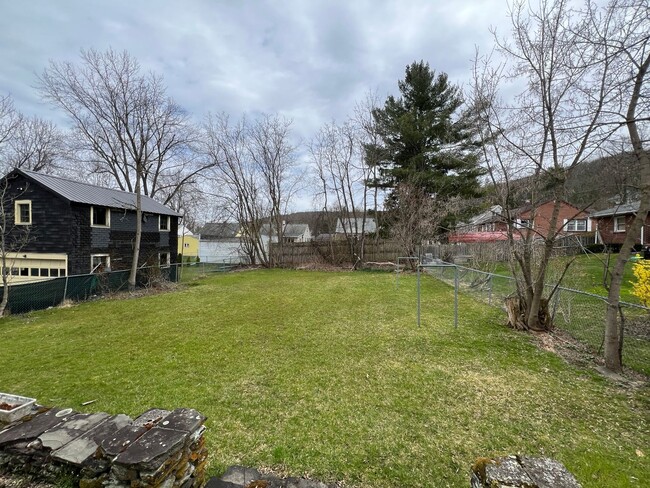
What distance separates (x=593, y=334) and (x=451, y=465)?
17.0ft

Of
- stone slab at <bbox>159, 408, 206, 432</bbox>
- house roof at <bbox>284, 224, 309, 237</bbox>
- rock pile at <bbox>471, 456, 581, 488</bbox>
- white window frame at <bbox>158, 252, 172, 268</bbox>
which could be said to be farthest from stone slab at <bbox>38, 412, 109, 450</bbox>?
house roof at <bbox>284, 224, 309, 237</bbox>

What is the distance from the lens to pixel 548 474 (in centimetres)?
157

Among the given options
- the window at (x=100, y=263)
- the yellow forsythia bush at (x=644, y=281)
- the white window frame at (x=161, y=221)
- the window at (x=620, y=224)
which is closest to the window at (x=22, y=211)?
the window at (x=100, y=263)

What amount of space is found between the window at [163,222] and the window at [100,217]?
321 cm

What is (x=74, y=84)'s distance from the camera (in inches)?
494

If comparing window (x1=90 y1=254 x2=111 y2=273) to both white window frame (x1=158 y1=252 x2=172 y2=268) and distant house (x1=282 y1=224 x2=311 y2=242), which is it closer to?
white window frame (x1=158 y1=252 x2=172 y2=268)

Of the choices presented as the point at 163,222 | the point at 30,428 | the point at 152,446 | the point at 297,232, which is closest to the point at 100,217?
the point at 163,222

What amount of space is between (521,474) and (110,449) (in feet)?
8.01

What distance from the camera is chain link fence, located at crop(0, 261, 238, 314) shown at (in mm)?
8992

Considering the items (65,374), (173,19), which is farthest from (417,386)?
(173,19)

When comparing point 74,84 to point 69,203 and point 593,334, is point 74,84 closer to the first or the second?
point 69,203

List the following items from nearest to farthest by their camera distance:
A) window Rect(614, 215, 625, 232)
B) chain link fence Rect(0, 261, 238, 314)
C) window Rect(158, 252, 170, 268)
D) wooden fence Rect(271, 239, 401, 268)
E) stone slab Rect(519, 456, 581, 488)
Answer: stone slab Rect(519, 456, 581, 488) < chain link fence Rect(0, 261, 238, 314) < window Rect(158, 252, 170, 268) < wooden fence Rect(271, 239, 401, 268) < window Rect(614, 215, 625, 232)

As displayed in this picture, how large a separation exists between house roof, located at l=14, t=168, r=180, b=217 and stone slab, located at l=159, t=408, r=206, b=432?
43.3 feet

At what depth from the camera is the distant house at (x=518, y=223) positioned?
5.77 meters
